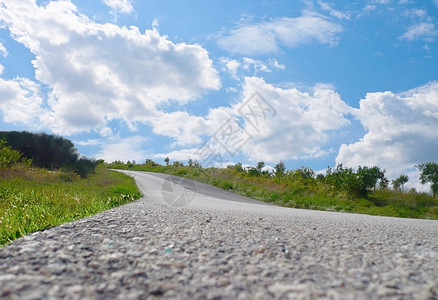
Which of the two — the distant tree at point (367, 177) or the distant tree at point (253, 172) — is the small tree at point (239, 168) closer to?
the distant tree at point (253, 172)

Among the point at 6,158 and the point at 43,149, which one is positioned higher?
the point at 43,149

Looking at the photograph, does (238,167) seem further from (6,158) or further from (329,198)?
(6,158)

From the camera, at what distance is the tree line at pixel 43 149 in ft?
62.5

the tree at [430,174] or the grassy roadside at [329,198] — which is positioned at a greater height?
the tree at [430,174]

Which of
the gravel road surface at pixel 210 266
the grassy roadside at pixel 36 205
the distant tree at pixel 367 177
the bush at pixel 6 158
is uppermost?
the distant tree at pixel 367 177

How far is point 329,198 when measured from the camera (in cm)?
1480

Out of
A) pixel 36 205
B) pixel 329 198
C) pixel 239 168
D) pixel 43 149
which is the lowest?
pixel 36 205

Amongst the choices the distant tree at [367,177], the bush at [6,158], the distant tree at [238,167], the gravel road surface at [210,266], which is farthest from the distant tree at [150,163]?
the gravel road surface at [210,266]

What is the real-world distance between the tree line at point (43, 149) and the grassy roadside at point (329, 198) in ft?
33.1

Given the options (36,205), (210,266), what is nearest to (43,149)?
(36,205)

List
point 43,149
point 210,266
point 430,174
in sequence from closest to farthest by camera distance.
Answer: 1. point 210,266
2. point 43,149
3. point 430,174

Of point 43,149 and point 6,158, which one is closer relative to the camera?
point 6,158

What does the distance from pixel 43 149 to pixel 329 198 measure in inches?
690

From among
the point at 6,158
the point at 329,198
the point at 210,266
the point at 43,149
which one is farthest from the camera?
the point at 43,149
